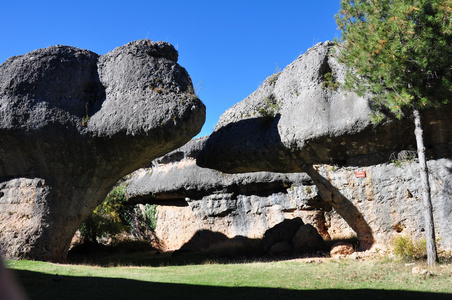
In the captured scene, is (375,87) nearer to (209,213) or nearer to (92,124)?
(92,124)

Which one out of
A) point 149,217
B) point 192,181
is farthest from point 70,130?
point 149,217

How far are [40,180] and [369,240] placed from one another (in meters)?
11.0

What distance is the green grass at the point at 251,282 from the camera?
7.36 m

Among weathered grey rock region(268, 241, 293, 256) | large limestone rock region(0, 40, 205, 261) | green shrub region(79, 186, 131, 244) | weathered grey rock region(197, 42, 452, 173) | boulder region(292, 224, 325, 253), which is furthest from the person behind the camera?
green shrub region(79, 186, 131, 244)

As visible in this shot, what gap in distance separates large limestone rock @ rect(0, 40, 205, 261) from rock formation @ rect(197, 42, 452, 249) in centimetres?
A: 284

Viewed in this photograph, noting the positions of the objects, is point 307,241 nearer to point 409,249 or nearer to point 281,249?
point 281,249

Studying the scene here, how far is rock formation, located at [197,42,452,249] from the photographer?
37.0ft

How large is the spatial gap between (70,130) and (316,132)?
320 inches

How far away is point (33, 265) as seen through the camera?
34.2ft

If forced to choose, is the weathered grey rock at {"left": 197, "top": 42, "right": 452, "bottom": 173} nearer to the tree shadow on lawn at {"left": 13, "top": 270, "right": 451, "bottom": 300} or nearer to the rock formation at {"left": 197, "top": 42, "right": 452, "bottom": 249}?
the rock formation at {"left": 197, "top": 42, "right": 452, "bottom": 249}

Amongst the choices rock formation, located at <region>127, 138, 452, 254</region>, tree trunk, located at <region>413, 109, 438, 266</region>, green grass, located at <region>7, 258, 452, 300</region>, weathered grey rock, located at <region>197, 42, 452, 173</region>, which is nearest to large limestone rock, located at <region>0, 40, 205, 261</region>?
green grass, located at <region>7, 258, 452, 300</region>

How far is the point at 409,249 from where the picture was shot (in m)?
10.2

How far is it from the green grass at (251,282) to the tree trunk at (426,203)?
381 mm

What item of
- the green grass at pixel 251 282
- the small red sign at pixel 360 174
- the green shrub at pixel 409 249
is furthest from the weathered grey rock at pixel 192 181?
the green grass at pixel 251 282
